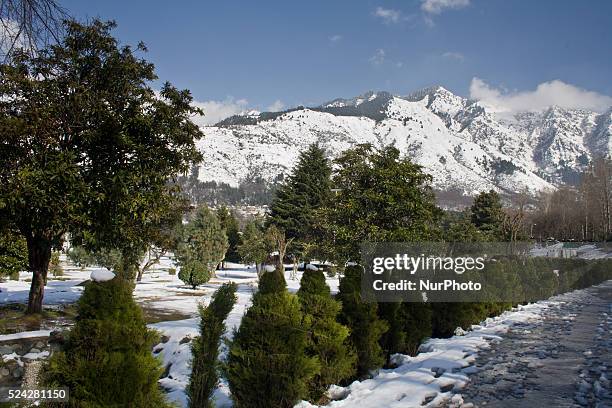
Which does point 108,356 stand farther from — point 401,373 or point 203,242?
point 203,242

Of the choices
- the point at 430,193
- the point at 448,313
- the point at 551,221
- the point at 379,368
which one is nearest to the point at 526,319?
the point at 448,313

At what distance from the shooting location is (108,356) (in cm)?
385

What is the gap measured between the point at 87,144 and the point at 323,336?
321 inches

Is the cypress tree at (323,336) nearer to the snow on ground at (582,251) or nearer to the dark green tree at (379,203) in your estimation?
the dark green tree at (379,203)

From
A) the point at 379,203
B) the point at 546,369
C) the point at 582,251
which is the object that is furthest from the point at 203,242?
the point at 582,251

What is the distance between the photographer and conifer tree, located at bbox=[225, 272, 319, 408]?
5.98 metres

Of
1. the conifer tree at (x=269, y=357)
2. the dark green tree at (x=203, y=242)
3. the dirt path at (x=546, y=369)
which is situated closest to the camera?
the conifer tree at (x=269, y=357)

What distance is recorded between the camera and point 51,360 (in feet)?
12.4

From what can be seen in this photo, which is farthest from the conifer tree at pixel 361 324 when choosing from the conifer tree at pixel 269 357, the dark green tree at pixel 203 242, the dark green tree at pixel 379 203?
the dark green tree at pixel 203 242

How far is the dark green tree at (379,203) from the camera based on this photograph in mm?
17969

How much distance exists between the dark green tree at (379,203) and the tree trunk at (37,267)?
35.8 feet

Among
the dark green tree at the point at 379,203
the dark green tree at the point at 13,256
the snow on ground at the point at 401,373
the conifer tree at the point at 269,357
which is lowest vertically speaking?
the snow on ground at the point at 401,373

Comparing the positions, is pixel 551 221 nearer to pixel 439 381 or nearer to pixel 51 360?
pixel 439 381

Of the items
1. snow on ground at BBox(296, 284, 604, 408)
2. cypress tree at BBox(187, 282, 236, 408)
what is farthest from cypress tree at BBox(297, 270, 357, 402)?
cypress tree at BBox(187, 282, 236, 408)
